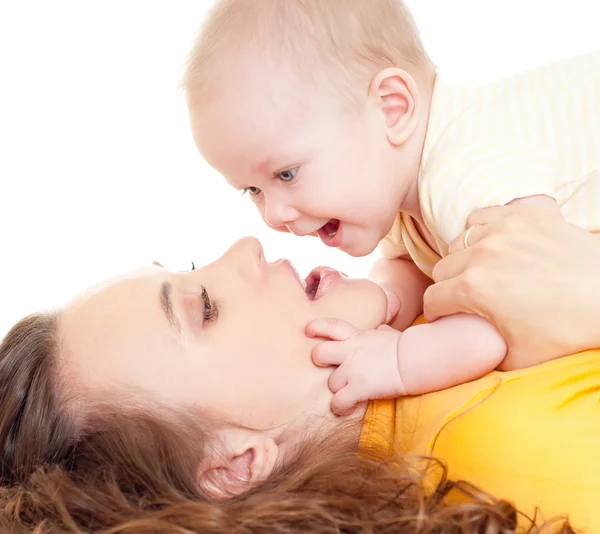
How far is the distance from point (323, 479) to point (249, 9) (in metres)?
0.79

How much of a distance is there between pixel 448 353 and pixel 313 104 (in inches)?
18.7

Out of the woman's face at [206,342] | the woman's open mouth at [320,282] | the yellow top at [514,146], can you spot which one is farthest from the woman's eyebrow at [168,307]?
the yellow top at [514,146]

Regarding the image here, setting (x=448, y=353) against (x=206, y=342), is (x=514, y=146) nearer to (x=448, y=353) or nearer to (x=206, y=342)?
(x=448, y=353)

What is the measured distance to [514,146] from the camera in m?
1.37

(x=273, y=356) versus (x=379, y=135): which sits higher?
(x=379, y=135)

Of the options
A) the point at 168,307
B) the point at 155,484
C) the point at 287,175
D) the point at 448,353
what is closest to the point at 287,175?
the point at 287,175

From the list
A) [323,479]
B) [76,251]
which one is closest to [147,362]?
[323,479]

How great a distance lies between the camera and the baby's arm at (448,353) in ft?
4.24

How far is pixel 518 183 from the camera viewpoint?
1.32 m

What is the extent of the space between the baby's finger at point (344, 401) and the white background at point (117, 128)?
4.10 feet

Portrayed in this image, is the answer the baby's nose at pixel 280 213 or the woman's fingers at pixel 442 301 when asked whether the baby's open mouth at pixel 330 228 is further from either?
the woman's fingers at pixel 442 301

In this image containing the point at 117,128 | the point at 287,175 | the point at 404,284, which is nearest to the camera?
the point at 287,175

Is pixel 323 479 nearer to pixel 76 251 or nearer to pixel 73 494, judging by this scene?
pixel 73 494

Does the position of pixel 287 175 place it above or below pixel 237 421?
above
